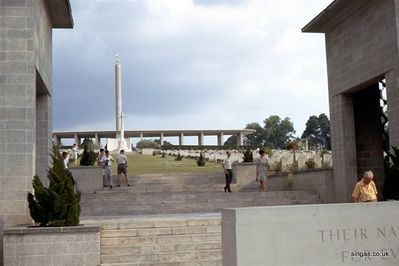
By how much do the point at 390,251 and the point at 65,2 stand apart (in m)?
13.0

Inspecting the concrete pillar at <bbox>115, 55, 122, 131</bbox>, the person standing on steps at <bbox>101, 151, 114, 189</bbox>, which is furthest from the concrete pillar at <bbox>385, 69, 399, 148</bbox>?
the concrete pillar at <bbox>115, 55, 122, 131</bbox>

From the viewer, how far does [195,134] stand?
315 ft

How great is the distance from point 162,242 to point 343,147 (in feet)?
28.6

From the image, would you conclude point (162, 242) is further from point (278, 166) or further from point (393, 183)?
point (278, 166)

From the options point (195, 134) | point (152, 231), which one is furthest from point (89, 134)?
point (152, 231)

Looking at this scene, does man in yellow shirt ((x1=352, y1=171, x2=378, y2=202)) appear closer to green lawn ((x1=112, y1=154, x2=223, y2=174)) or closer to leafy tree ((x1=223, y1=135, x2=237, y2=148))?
green lawn ((x1=112, y1=154, x2=223, y2=174))

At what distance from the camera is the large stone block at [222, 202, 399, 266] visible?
6781mm

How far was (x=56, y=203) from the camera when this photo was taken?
431 inches

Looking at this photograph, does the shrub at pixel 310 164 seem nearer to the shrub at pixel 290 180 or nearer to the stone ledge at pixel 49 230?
the shrub at pixel 290 180

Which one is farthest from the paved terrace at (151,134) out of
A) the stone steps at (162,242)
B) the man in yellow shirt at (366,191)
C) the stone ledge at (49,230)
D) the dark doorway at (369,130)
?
the man in yellow shirt at (366,191)

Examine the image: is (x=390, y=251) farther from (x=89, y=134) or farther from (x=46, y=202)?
(x=89, y=134)

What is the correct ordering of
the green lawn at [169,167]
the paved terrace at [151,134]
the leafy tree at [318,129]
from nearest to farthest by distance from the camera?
the green lawn at [169,167] < the paved terrace at [151,134] < the leafy tree at [318,129]

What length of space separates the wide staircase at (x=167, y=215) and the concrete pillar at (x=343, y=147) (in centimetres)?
119

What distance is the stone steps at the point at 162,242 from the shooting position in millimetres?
11094
